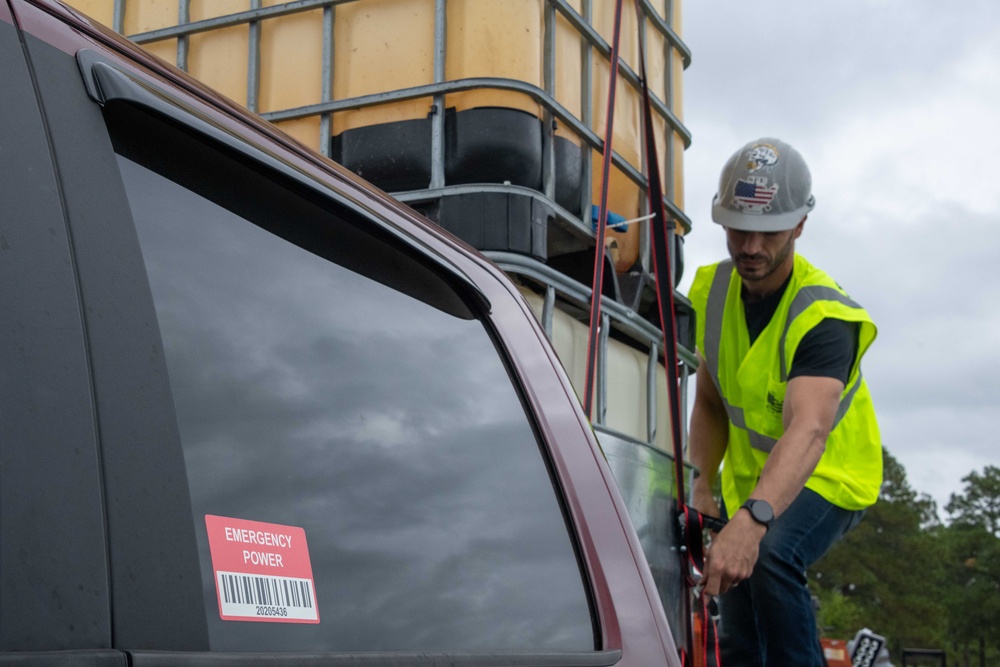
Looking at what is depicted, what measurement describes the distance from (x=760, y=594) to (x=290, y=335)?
2.28 m

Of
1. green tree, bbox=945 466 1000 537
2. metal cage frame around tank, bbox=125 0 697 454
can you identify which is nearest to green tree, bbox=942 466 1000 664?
green tree, bbox=945 466 1000 537

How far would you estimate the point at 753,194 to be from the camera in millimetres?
3500

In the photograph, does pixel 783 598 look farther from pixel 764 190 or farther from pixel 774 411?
pixel 764 190

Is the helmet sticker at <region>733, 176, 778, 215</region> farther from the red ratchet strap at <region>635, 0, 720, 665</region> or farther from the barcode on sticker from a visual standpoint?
the barcode on sticker

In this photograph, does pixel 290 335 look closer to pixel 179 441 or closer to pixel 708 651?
pixel 179 441

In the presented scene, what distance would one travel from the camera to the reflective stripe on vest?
11.3 feet

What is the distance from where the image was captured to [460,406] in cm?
144

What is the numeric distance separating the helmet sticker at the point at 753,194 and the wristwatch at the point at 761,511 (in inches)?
34.7

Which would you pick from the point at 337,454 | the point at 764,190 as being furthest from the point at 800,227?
the point at 337,454

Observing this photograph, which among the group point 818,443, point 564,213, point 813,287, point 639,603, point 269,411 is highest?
point 564,213

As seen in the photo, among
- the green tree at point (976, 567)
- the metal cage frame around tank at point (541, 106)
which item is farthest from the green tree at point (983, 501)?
the metal cage frame around tank at point (541, 106)

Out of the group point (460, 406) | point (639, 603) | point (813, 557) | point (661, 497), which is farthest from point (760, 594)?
point (460, 406)

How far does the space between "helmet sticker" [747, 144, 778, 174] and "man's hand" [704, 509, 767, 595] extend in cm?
108

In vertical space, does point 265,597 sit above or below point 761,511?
below
